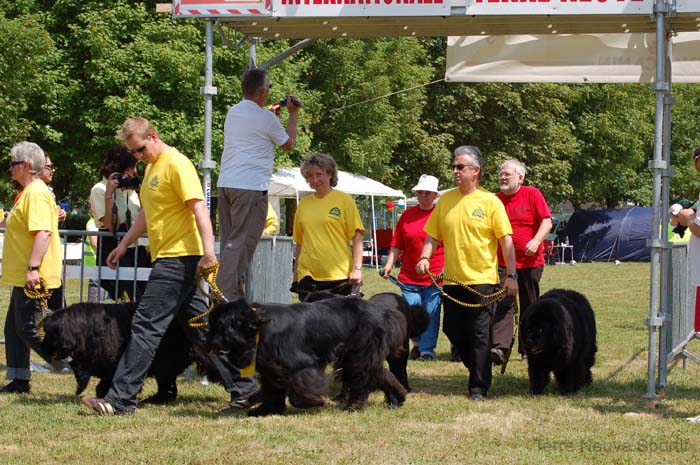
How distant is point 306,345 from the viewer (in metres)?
Result: 6.63

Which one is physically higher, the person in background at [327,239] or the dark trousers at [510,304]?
the person in background at [327,239]

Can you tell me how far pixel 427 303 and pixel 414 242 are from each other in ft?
2.15

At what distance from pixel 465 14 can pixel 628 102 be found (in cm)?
3734

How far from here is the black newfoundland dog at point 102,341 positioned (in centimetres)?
710

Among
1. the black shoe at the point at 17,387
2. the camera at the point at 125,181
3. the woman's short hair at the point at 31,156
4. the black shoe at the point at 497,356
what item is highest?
the woman's short hair at the point at 31,156

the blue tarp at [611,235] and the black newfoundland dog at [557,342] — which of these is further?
the blue tarp at [611,235]

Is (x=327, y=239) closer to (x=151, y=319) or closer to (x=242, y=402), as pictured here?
(x=242, y=402)

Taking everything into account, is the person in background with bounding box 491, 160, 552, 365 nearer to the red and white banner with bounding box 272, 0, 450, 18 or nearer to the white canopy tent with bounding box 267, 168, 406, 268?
the red and white banner with bounding box 272, 0, 450, 18

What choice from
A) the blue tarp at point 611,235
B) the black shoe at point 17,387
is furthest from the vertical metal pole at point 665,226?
the blue tarp at point 611,235

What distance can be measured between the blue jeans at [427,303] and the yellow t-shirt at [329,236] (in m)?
2.35

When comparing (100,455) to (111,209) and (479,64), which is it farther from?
(479,64)

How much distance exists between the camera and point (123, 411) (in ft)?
22.1

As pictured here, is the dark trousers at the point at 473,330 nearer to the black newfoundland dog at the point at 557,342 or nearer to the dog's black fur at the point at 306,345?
the black newfoundland dog at the point at 557,342

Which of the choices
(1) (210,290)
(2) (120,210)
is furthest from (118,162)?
(1) (210,290)
